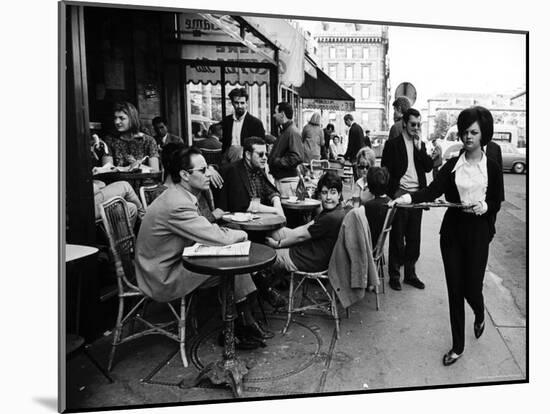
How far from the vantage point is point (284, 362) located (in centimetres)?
304

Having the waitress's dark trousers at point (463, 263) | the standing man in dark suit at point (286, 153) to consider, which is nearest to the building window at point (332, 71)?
the standing man in dark suit at point (286, 153)

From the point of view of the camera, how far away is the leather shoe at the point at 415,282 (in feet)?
11.5

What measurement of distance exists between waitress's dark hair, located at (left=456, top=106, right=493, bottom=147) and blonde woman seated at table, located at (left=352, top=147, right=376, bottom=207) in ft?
2.09

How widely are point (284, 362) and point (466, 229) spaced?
1.57m

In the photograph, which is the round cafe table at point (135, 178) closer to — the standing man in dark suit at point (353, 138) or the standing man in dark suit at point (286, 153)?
the standing man in dark suit at point (286, 153)

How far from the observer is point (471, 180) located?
10.3 feet

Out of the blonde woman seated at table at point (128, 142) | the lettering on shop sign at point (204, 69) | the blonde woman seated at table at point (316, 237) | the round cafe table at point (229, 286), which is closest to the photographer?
the round cafe table at point (229, 286)

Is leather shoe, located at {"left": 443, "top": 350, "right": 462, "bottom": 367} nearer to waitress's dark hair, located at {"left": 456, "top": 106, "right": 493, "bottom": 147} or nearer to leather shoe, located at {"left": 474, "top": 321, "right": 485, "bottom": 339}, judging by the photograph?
leather shoe, located at {"left": 474, "top": 321, "right": 485, "bottom": 339}

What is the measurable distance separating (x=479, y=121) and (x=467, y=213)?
65 centimetres

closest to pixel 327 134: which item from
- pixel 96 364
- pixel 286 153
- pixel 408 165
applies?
pixel 286 153

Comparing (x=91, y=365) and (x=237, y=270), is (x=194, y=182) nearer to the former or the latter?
(x=237, y=270)

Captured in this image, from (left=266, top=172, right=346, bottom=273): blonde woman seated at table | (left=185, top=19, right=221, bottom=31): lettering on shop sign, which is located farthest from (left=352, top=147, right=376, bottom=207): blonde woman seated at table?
(left=185, top=19, right=221, bottom=31): lettering on shop sign

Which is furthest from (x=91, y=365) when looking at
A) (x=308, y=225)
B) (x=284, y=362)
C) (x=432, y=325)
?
(x=432, y=325)

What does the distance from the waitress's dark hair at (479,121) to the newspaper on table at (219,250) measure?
1.76 meters
